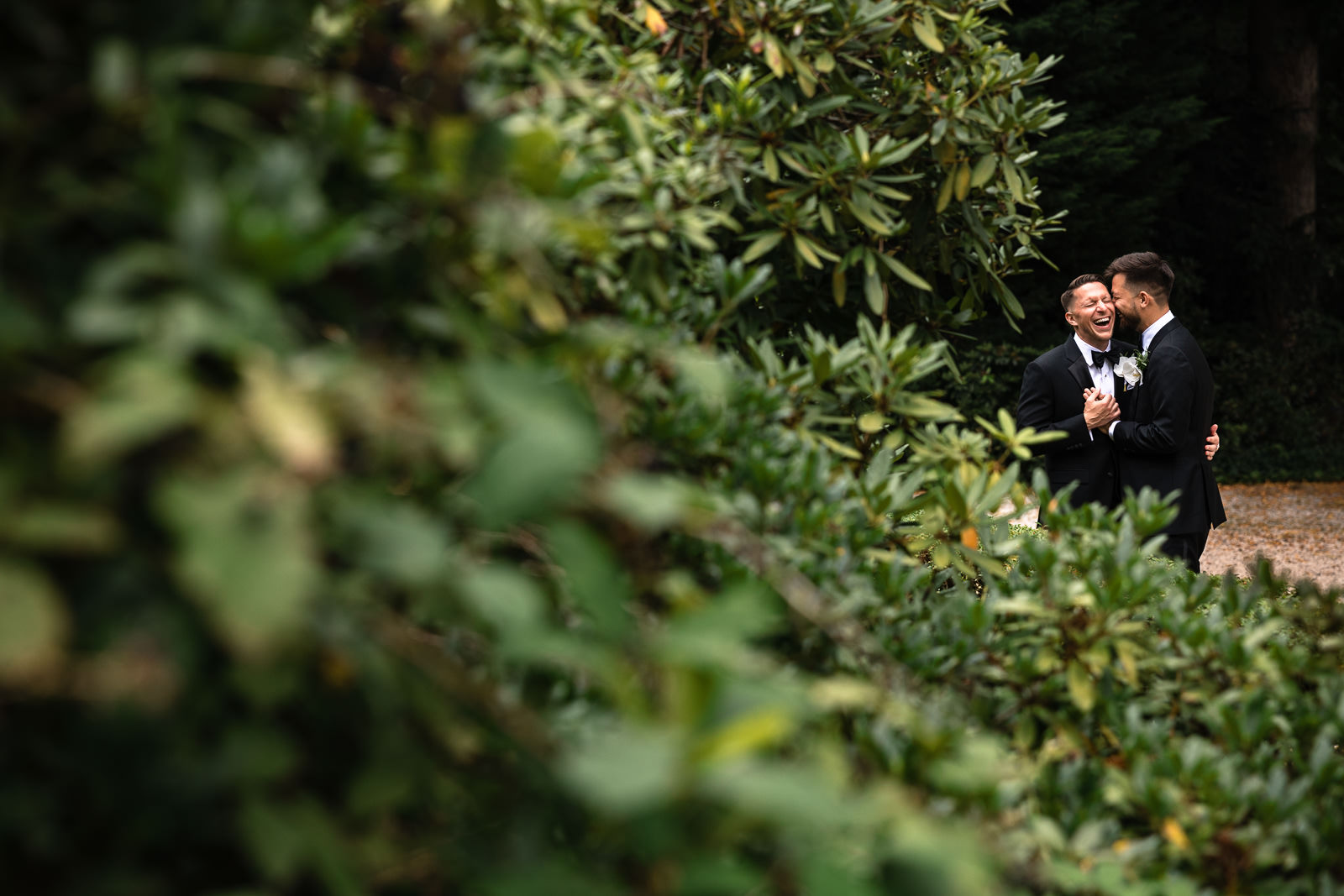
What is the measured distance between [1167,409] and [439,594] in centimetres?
506

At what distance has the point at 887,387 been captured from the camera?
2273 mm

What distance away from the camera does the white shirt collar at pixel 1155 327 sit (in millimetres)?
5395

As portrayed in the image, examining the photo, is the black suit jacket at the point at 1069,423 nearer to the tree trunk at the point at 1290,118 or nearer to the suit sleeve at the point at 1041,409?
the suit sleeve at the point at 1041,409

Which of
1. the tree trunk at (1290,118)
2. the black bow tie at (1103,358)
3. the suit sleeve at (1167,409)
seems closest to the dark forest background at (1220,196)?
the tree trunk at (1290,118)

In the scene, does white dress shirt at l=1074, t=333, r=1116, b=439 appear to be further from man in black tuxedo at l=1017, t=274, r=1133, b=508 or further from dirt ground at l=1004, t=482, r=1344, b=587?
dirt ground at l=1004, t=482, r=1344, b=587

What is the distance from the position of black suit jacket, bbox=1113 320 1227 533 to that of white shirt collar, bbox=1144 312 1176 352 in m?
0.09

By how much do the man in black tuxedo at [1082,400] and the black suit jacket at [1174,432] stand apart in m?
0.12

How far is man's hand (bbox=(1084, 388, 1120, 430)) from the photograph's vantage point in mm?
5215

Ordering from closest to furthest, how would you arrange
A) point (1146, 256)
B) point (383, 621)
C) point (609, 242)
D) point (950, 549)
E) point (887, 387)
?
point (383, 621) < point (609, 242) < point (950, 549) < point (887, 387) < point (1146, 256)

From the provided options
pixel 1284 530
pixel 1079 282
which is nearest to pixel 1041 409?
pixel 1079 282

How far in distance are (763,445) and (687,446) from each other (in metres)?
0.18

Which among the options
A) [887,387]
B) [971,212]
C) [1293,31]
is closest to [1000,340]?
[1293,31]

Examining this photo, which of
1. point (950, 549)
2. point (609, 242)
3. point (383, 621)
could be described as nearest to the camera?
point (383, 621)

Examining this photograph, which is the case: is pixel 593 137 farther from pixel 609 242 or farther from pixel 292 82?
pixel 292 82
